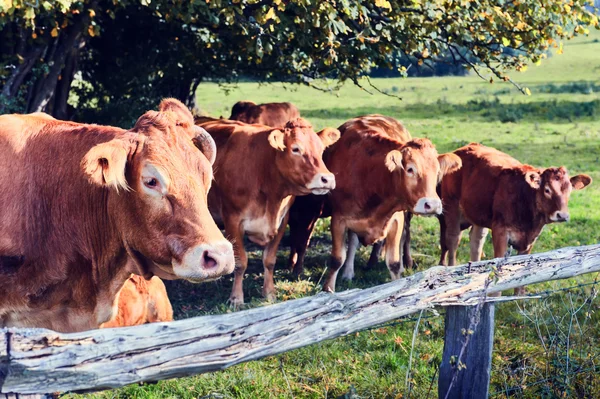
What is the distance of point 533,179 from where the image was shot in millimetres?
8484

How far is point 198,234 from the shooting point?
4.30 meters

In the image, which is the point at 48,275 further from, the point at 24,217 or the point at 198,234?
the point at 198,234

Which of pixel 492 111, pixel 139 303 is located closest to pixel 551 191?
pixel 139 303

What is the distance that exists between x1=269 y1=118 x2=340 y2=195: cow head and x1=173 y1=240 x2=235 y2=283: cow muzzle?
3.91 m

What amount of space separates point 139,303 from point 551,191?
4.95 meters

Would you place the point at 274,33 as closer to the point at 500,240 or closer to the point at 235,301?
the point at 235,301

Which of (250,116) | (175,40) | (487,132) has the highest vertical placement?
(175,40)

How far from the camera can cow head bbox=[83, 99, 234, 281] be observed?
13.9ft

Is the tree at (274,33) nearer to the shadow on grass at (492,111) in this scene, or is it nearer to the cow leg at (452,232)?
the cow leg at (452,232)

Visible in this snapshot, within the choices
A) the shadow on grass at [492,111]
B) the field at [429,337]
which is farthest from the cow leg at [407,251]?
the shadow on grass at [492,111]

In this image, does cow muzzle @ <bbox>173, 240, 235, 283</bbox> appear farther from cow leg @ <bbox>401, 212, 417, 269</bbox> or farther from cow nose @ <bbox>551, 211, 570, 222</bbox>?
cow leg @ <bbox>401, 212, 417, 269</bbox>

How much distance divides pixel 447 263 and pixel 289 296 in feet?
8.04

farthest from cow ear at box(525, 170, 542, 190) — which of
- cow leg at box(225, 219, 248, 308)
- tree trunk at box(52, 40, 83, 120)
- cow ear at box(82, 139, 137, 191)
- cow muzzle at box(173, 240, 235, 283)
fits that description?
tree trunk at box(52, 40, 83, 120)

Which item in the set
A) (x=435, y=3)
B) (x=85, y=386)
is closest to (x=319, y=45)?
(x=435, y=3)
